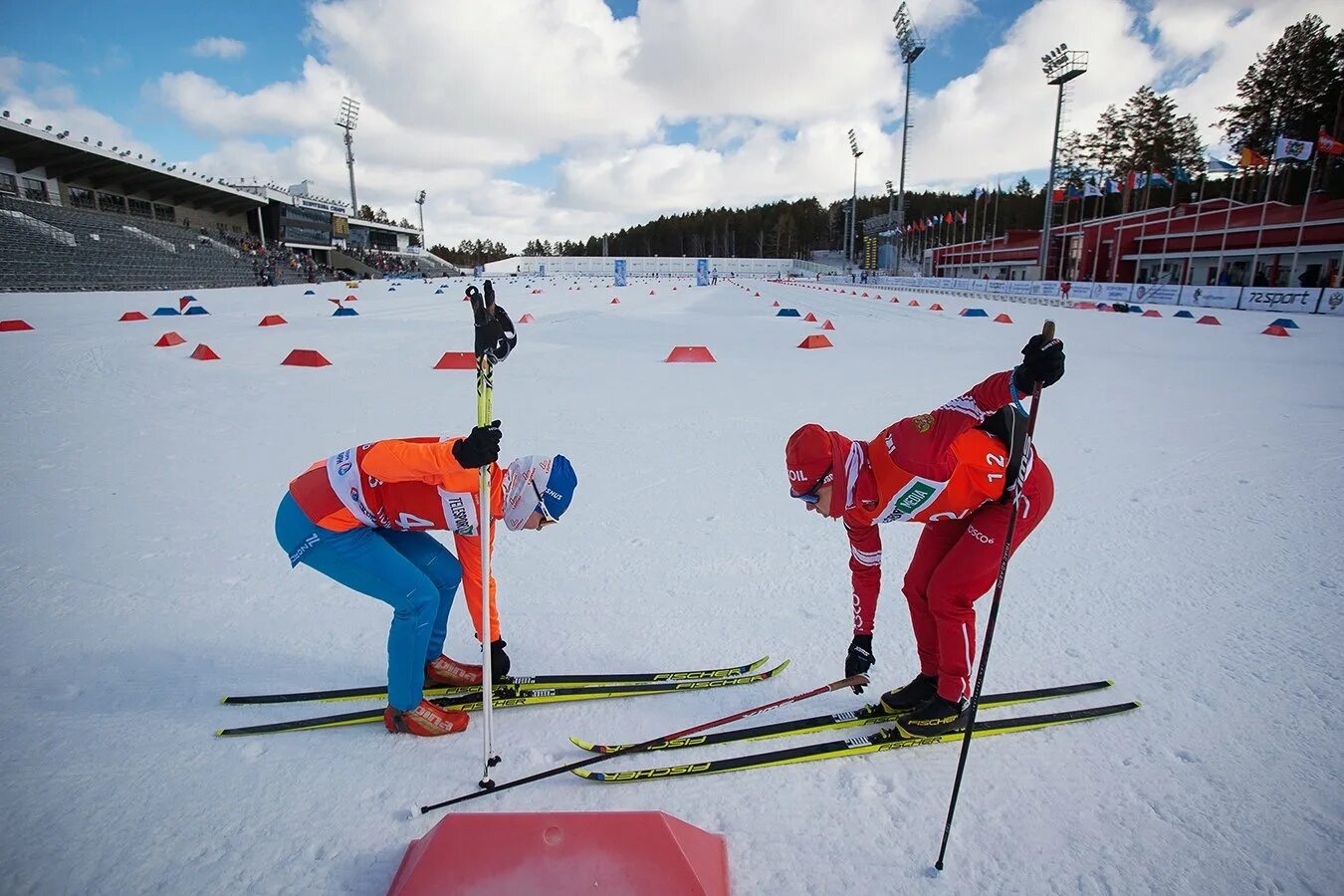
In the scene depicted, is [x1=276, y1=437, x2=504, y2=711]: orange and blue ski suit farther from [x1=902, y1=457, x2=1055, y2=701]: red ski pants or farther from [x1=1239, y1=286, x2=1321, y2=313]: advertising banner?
[x1=1239, y1=286, x2=1321, y2=313]: advertising banner

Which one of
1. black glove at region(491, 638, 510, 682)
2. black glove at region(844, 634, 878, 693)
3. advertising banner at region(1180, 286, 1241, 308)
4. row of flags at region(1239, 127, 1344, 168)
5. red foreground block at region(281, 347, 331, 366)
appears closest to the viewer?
black glove at region(844, 634, 878, 693)

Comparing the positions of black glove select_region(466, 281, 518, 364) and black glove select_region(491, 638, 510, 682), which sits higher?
black glove select_region(466, 281, 518, 364)

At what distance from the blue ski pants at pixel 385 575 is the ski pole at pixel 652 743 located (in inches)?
21.0

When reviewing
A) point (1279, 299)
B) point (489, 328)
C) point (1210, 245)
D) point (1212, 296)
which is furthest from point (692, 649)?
point (1210, 245)

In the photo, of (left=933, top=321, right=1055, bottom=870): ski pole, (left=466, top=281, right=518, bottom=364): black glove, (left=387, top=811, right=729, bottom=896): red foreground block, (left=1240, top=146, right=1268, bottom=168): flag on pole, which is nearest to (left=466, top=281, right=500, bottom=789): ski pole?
(left=466, top=281, right=518, bottom=364): black glove

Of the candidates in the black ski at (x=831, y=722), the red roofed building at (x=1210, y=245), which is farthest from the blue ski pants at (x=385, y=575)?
the red roofed building at (x=1210, y=245)

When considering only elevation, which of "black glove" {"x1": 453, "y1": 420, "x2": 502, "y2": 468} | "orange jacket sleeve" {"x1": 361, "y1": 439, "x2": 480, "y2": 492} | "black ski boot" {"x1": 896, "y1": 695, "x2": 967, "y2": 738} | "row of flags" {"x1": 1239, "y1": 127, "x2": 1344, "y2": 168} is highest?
"row of flags" {"x1": 1239, "y1": 127, "x2": 1344, "y2": 168}

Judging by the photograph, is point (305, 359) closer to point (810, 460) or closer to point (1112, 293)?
point (810, 460)

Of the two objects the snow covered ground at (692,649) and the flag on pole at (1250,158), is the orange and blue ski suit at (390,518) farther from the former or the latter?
the flag on pole at (1250,158)

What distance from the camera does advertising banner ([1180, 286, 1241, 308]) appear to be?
73.0 feet

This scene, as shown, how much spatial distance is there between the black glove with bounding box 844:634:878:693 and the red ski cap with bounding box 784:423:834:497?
2.59ft

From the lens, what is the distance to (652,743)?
2.57 meters

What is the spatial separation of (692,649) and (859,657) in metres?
0.88

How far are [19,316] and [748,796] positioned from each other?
900 inches
